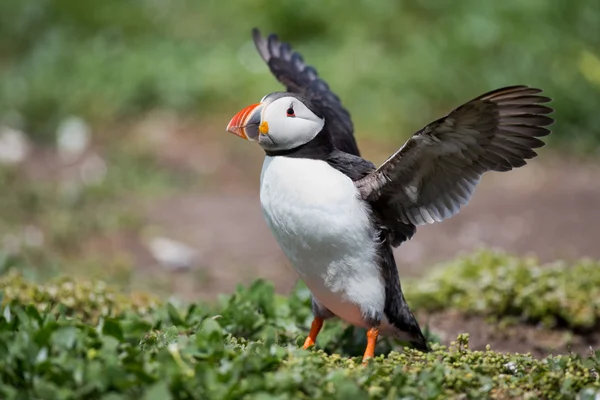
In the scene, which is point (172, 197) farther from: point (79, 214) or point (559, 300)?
point (559, 300)

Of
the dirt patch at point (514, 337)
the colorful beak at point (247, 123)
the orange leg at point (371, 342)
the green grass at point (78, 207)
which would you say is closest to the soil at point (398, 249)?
the dirt patch at point (514, 337)

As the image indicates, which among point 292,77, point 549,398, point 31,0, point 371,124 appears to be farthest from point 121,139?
point 549,398

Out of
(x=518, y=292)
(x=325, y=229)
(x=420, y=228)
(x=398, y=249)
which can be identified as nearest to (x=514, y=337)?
(x=518, y=292)

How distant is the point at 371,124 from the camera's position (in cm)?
1000

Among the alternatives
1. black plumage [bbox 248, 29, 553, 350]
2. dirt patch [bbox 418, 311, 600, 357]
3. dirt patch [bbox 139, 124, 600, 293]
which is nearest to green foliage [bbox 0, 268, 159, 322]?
black plumage [bbox 248, 29, 553, 350]

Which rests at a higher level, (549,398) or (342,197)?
(342,197)

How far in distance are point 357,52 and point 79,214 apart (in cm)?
456

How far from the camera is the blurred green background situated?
791 cm

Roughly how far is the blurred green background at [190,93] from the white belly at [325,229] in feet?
9.29

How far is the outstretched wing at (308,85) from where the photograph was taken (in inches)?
207

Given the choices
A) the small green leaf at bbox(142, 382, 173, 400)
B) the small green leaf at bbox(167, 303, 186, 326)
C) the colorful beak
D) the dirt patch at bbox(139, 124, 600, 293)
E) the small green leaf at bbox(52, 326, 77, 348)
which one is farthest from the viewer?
the dirt patch at bbox(139, 124, 600, 293)

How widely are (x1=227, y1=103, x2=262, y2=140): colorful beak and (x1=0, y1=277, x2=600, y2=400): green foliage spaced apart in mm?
891

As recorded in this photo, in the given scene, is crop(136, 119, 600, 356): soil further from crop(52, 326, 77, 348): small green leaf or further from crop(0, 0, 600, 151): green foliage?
crop(52, 326, 77, 348): small green leaf

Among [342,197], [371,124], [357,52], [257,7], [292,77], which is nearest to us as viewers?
[342,197]
